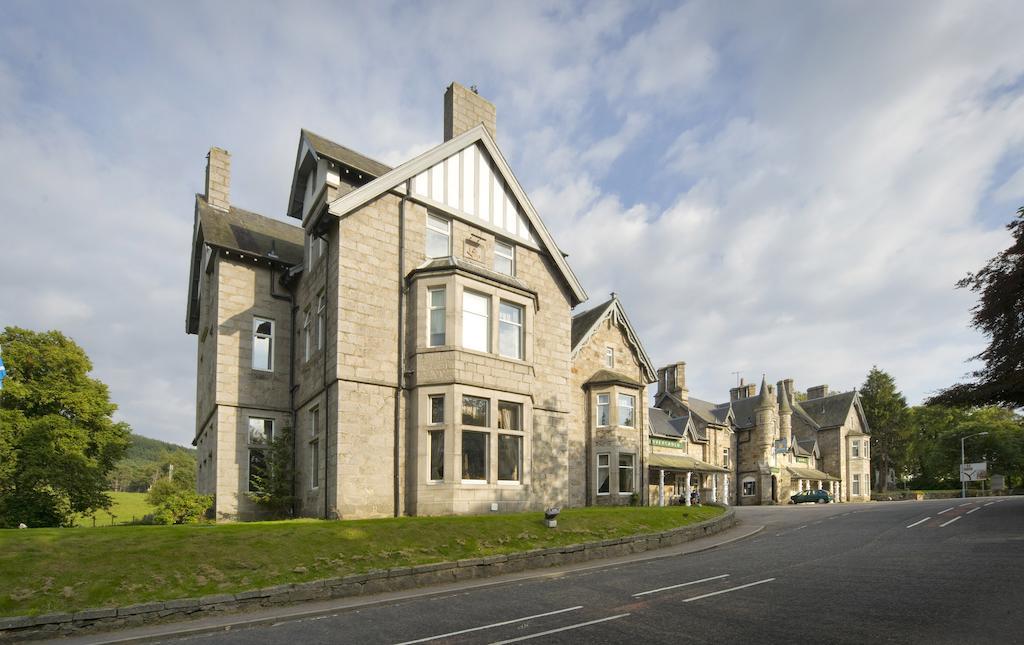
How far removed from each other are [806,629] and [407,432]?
12828 millimetres

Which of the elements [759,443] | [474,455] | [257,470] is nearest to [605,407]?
[474,455]

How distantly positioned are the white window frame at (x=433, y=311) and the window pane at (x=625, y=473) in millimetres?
14315

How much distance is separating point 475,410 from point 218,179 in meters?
17.3

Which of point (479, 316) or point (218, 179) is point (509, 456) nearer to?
point (479, 316)

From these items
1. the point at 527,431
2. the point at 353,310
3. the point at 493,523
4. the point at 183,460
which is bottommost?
the point at 183,460

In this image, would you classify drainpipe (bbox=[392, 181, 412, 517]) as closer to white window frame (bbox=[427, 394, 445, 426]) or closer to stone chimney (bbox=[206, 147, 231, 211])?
white window frame (bbox=[427, 394, 445, 426])

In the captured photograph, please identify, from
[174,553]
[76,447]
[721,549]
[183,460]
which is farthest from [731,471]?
[183,460]

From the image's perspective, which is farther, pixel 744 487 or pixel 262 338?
pixel 744 487

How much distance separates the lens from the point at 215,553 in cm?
1314

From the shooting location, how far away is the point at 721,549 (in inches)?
775

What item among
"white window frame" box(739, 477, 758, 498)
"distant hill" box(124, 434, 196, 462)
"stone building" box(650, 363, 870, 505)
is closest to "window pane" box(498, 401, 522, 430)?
"stone building" box(650, 363, 870, 505)

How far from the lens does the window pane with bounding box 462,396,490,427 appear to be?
19.8 metres

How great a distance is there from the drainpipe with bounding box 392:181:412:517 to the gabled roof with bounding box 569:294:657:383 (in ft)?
39.7

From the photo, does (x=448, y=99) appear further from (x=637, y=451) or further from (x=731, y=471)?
(x=731, y=471)
